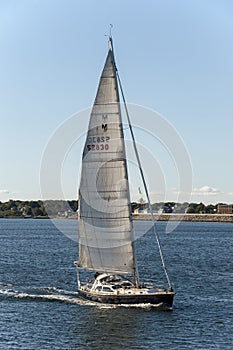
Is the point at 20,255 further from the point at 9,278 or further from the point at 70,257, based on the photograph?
the point at 9,278

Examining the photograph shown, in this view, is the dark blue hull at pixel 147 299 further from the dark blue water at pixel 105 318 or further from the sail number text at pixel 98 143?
the sail number text at pixel 98 143

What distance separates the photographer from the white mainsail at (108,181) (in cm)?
6381

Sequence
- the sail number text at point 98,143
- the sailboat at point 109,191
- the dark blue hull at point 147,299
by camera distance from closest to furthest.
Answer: the dark blue hull at point 147,299
the sailboat at point 109,191
the sail number text at point 98,143

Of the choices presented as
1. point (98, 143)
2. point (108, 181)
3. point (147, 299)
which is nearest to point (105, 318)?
point (147, 299)

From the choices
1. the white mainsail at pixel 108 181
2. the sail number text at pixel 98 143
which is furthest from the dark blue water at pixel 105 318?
the sail number text at pixel 98 143

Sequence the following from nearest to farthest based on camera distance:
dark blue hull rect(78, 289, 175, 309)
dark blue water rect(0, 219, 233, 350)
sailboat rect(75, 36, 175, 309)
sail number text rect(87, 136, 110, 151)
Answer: dark blue water rect(0, 219, 233, 350), dark blue hull rect(78, 289, 175, 309), sailboat rect(75, 36, 175, 309), sail number text rect(87, 136, 110, 151)

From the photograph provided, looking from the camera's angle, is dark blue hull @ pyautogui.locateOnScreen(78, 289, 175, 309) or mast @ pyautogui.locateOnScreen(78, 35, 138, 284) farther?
mast @ pyautogui.locateOnScreen(78, 35, 138, 284)

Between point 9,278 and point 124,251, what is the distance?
26544 millimetres

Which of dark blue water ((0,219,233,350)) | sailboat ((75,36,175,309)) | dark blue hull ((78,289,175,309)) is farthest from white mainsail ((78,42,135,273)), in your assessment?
dark blue water ((0,219,233,350))

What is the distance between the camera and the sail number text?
64.4 meters

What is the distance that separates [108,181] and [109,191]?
0.93m

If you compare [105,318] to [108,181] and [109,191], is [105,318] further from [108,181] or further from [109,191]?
[108,181]

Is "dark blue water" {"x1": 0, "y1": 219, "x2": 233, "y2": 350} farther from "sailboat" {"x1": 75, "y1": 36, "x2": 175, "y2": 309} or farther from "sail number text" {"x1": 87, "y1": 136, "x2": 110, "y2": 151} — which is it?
"sail number text" {"x1": 87, "y1": 136, "x2": 110, "y2": 151}

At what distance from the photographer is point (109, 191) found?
212 ft
